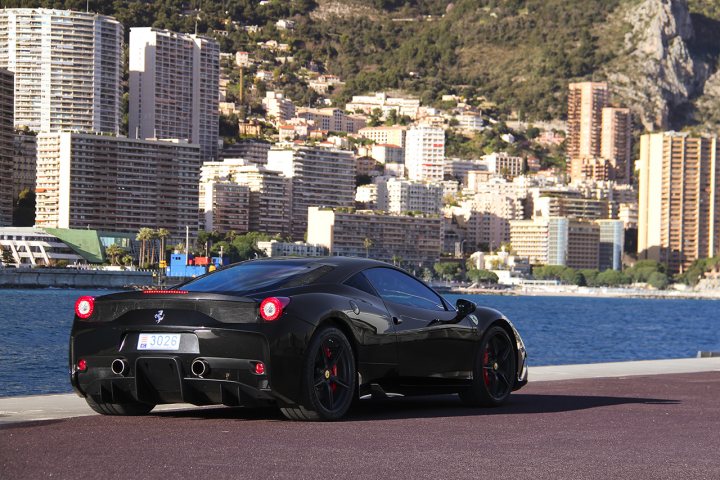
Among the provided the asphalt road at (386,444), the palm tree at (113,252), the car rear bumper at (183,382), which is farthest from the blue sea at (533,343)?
the palm tree at (113,252)

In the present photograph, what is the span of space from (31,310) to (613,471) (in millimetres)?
87823

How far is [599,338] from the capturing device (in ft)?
261

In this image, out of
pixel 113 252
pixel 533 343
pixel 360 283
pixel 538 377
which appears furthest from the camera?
pixel 113 252

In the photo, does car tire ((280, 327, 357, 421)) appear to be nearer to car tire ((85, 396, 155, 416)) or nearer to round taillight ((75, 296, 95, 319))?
car tire ((85, 396, 155, 416))

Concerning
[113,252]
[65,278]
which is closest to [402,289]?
[65,278]

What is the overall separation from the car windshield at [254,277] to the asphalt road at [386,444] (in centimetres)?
86

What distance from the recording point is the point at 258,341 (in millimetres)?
9867

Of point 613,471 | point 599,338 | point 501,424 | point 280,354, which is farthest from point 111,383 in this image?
point 599,338

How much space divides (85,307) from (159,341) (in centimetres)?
65

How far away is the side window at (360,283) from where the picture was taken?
11.0m

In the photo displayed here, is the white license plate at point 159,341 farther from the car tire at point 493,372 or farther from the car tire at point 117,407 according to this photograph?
the car tire at point 493,372

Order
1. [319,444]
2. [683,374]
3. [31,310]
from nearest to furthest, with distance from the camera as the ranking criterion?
[319,444] < [683,374] < [31,310]

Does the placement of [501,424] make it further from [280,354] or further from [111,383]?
[111,383]

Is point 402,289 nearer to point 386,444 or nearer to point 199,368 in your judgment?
point 199,368
